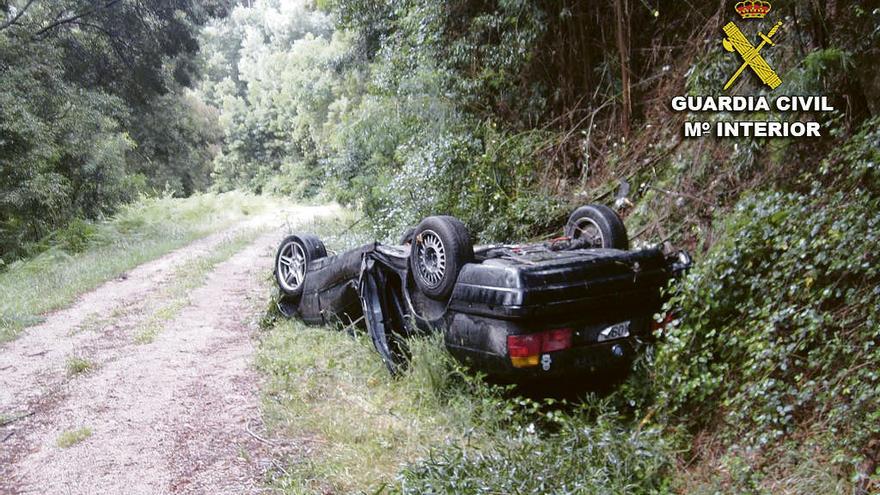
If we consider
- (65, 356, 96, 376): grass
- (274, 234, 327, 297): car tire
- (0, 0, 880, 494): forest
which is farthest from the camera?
(274, 234, 327, 297): car tire

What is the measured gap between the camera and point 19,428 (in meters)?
5.08

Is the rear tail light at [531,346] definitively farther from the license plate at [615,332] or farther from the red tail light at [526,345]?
the license plate at [615,332]

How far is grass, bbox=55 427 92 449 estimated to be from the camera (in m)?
4.67

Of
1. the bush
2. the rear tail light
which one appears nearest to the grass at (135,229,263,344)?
the rear tail light

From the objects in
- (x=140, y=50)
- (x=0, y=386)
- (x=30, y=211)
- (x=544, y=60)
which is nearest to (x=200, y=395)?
(x=0, y=386)

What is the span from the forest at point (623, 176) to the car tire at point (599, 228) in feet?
2.15

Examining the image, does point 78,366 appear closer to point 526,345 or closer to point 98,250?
point 526,345

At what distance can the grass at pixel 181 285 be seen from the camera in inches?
317

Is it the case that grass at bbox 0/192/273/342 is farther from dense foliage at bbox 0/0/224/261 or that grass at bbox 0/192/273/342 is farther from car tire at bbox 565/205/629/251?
car tire at bbox 565/205/629/251

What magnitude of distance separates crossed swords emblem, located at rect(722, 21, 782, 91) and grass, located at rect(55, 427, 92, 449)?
20.7ft

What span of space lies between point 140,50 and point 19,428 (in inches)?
669

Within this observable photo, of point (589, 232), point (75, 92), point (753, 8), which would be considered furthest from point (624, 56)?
point (75, 92)

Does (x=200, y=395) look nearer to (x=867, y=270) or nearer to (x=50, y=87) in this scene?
(x=867, y=270)

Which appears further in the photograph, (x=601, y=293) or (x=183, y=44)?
(x=183, y=44)
